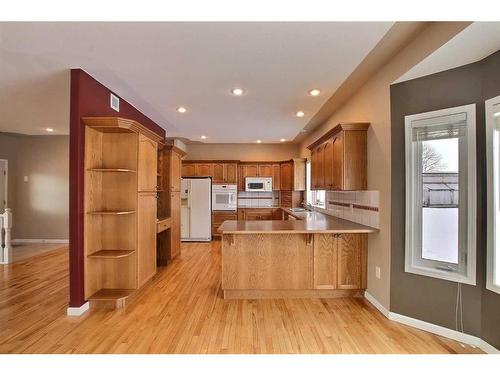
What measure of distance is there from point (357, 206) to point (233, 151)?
4.47 meters

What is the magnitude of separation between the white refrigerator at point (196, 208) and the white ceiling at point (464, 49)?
5.04m

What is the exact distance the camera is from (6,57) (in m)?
2.58

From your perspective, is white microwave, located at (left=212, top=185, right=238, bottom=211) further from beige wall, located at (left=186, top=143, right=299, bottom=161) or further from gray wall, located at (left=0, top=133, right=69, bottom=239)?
gray wall, located at (left=0, top=133, right=69, bottom=239)

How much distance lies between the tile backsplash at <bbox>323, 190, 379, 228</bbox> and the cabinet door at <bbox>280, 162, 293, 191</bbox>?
85.4 inches

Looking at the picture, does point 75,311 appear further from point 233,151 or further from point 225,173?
point 233,151

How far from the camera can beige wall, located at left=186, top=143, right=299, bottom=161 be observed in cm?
748

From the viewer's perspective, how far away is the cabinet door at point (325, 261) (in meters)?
3.27

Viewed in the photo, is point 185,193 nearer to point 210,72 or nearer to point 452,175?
point 210,72

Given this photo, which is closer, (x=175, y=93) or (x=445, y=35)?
(x=445, y=35)

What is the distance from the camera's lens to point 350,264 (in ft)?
10.8

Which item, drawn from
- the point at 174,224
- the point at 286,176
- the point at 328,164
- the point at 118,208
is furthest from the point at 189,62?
the point at 286,176

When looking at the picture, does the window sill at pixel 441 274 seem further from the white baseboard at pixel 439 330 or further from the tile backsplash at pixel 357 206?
the tile backsplash at pixel 357 206
